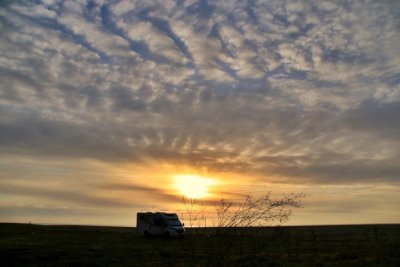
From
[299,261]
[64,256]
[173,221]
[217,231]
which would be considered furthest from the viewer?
[173,221]

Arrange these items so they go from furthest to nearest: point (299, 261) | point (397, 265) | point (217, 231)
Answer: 1. point (299, 261)
2. point (397, 265)
3. point (217, 231)

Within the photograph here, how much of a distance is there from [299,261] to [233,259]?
1274 cm

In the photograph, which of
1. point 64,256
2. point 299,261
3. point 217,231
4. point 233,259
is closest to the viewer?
point 217,231

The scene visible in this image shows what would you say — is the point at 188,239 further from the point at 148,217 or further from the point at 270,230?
the point at 148,217

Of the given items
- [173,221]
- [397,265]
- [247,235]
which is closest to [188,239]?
[247,235]

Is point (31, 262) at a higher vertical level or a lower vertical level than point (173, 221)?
lower

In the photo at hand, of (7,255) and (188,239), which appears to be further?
(7,255)

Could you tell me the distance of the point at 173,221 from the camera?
4175 centimetres

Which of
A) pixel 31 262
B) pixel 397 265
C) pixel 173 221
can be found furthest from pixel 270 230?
pixel 173 221

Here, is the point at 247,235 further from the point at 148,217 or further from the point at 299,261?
the point at 148,217

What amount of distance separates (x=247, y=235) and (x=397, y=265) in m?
13.3

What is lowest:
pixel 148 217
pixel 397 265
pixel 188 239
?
pixel 397 265

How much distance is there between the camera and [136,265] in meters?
17.5

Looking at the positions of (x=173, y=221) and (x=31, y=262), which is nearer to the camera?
(x=31, y=262)
